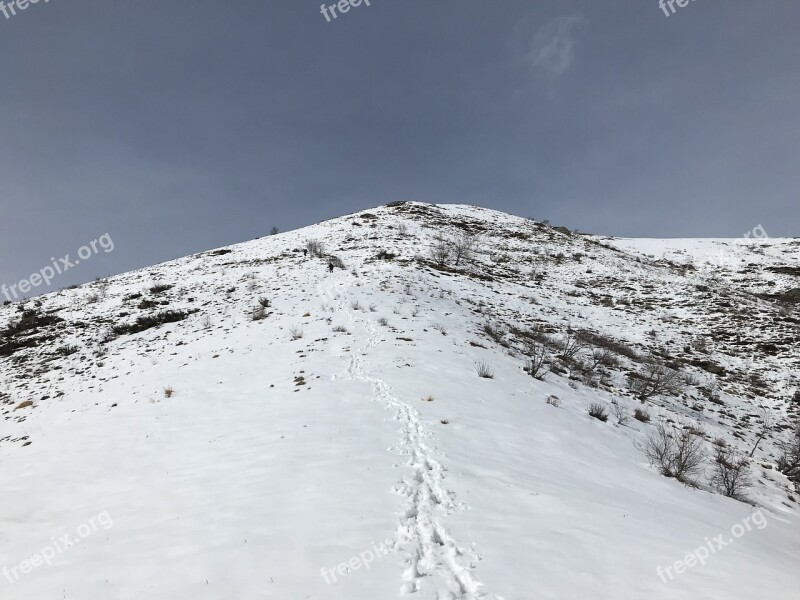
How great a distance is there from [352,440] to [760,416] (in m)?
16.8

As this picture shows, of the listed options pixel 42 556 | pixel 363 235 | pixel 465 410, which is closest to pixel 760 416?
pixel 465 410

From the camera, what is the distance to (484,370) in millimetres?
12945

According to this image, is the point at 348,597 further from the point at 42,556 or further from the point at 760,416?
the point at 760,416

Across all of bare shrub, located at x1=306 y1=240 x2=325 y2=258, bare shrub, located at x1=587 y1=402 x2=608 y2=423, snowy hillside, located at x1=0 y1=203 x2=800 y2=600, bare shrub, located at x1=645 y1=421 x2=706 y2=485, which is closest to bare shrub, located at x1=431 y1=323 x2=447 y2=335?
snowy hillside, located at x1=0 y1=203 x2=800 y2=600

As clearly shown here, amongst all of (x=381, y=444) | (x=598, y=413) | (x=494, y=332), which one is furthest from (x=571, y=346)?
(x=381, y=444)

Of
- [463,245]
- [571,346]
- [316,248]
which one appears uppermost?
[463,245]

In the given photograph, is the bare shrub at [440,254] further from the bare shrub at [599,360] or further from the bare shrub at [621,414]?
the bare shrub at [621,414]

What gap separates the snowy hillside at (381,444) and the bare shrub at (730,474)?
218 mm

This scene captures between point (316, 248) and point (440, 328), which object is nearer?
point (440, 328)

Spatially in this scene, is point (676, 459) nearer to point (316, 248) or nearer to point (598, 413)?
point (598, 413)

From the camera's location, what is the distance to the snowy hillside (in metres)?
4.41

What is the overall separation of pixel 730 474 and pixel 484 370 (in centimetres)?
687

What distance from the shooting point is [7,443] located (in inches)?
386

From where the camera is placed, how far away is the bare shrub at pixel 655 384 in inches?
564
